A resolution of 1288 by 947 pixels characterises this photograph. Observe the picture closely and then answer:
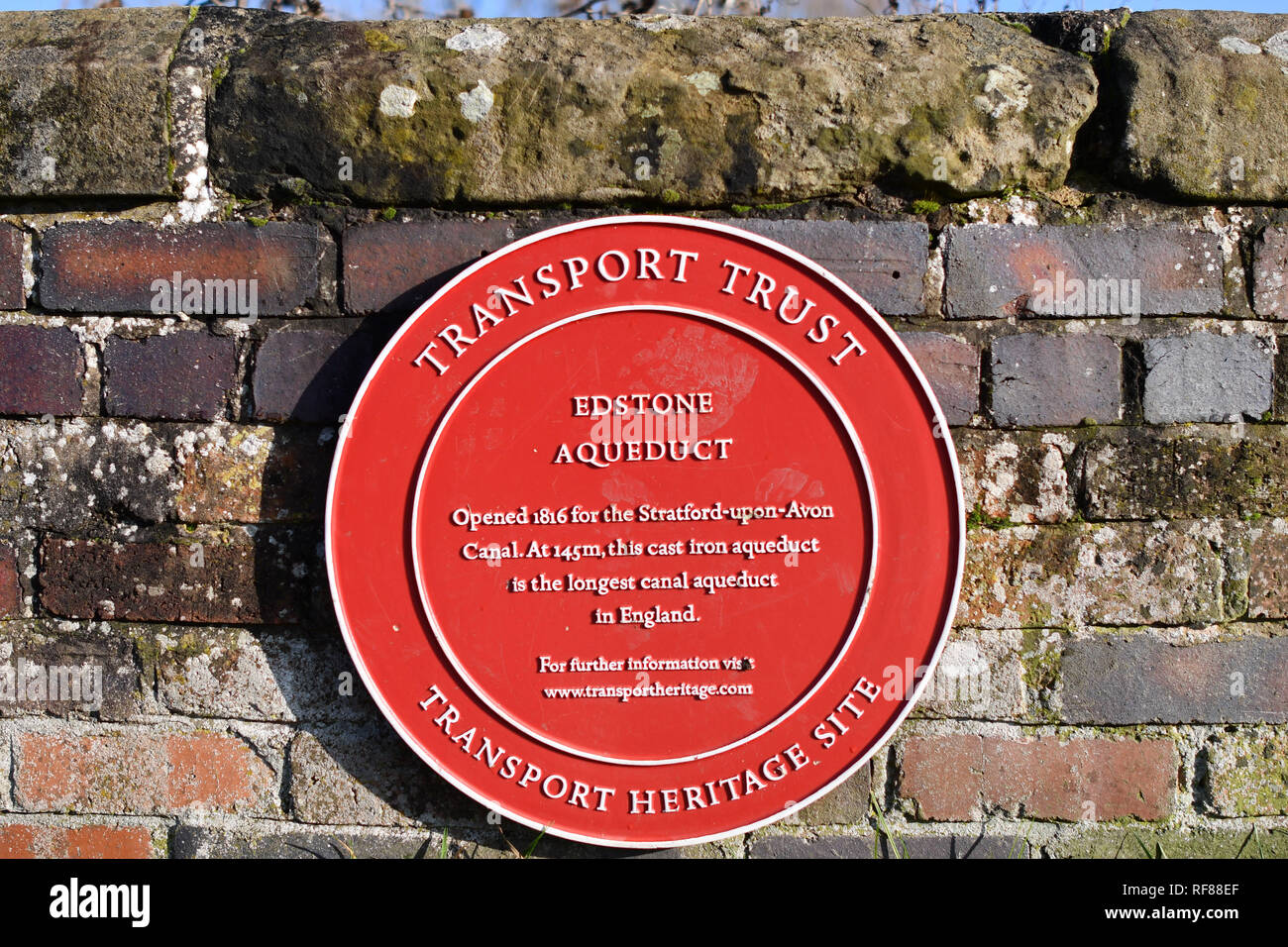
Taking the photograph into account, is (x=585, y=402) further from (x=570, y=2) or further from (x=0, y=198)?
(x=570, y=2)

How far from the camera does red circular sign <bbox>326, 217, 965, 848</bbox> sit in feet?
5.77

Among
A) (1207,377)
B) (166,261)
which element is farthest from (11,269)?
(1207,377)

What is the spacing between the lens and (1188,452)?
6.02ft

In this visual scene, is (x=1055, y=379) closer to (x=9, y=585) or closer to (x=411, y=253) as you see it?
(x=411, y=253)

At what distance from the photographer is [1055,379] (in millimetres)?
1840

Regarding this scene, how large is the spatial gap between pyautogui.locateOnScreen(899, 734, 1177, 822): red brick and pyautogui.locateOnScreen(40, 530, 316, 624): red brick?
1273mm

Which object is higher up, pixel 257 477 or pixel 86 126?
pixel 86 126

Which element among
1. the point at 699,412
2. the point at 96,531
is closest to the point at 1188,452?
the point at 699,412

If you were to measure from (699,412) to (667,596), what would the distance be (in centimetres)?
36

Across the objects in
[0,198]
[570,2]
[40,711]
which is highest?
[570,2]

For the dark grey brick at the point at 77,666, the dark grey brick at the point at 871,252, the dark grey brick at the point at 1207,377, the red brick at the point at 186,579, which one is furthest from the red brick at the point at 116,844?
the dark grey brick at the point at 1207,377

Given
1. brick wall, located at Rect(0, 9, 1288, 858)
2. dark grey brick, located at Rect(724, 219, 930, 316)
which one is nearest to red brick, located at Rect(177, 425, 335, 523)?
brick wall, located at Rect(0, 9, 1288, 858)

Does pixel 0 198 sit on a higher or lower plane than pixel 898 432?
higher

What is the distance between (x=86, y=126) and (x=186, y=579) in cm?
91
